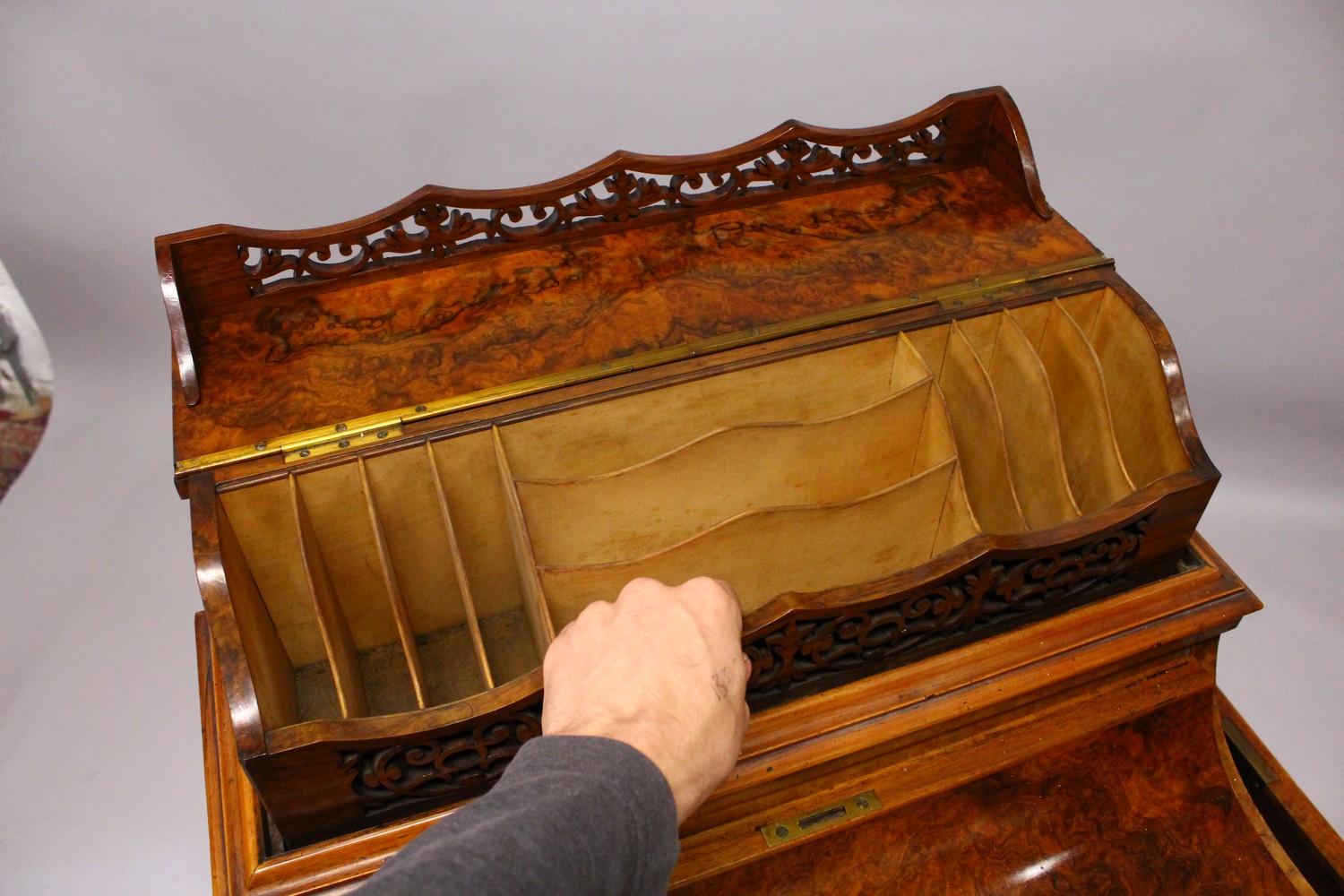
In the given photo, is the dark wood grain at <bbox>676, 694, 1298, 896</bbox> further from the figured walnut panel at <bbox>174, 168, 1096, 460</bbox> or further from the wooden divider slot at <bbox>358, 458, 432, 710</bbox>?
the figured walnut panel at <bbox>174, 168, 1096, 460</bbox>

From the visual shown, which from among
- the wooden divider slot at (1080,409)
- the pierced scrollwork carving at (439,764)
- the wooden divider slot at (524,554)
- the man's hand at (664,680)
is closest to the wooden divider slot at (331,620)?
the pierced scrollwork carving at (439,764)

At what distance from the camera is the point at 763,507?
197cm

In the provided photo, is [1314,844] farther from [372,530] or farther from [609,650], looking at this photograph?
[372,530]

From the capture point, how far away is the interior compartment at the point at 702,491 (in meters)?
1.95

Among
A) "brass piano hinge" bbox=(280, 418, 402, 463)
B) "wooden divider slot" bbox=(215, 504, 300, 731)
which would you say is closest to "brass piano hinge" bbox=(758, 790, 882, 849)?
"wooden divider slot" bbox=(215, 504, 300, 731)

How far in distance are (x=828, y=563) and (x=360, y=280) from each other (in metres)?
1.09

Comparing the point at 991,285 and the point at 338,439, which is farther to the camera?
the point at 991,285

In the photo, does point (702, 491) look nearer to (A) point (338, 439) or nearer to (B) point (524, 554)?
(B) point (524, 554)

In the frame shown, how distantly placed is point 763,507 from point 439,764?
710mm

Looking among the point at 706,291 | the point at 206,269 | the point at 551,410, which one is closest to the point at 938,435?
the point at 706,291

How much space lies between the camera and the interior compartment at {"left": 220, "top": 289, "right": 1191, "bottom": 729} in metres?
1.95

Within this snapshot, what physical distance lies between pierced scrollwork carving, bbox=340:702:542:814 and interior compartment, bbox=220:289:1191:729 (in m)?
0.25

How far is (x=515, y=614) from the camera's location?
2.39m

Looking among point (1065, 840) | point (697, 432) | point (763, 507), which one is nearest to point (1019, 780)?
point (1065, 840)
